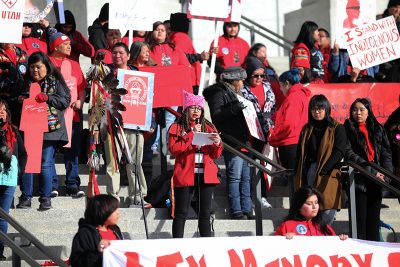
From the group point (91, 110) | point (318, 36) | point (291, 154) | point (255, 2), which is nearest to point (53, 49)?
point (91, 110)

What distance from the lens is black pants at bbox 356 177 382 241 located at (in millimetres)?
13984

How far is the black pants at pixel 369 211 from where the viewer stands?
14.0 metres

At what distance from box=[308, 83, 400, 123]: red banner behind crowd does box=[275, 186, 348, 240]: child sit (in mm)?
5147

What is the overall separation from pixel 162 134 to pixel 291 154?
1.48 meters

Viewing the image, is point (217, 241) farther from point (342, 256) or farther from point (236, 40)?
point (236, 40)

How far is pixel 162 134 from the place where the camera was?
15.3m

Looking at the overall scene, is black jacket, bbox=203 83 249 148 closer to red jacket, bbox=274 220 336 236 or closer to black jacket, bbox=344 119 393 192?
black jacket, bbox=344 119 393 192

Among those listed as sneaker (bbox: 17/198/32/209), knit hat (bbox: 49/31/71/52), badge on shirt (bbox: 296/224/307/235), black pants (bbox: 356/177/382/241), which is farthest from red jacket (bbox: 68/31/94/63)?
badge on shirt (bbox: 296/224/307/235)

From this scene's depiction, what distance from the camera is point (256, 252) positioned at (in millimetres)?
11531

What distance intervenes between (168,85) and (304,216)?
394 cm

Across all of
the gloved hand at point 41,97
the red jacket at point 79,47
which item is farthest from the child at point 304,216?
the red jacket at point 79,47

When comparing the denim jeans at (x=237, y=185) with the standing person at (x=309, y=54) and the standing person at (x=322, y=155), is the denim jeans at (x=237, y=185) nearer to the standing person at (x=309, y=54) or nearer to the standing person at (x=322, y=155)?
the standing person at (x=322, y=155)

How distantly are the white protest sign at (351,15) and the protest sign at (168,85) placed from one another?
8.36 feet

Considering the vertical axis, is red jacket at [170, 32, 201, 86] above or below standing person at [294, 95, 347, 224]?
above
